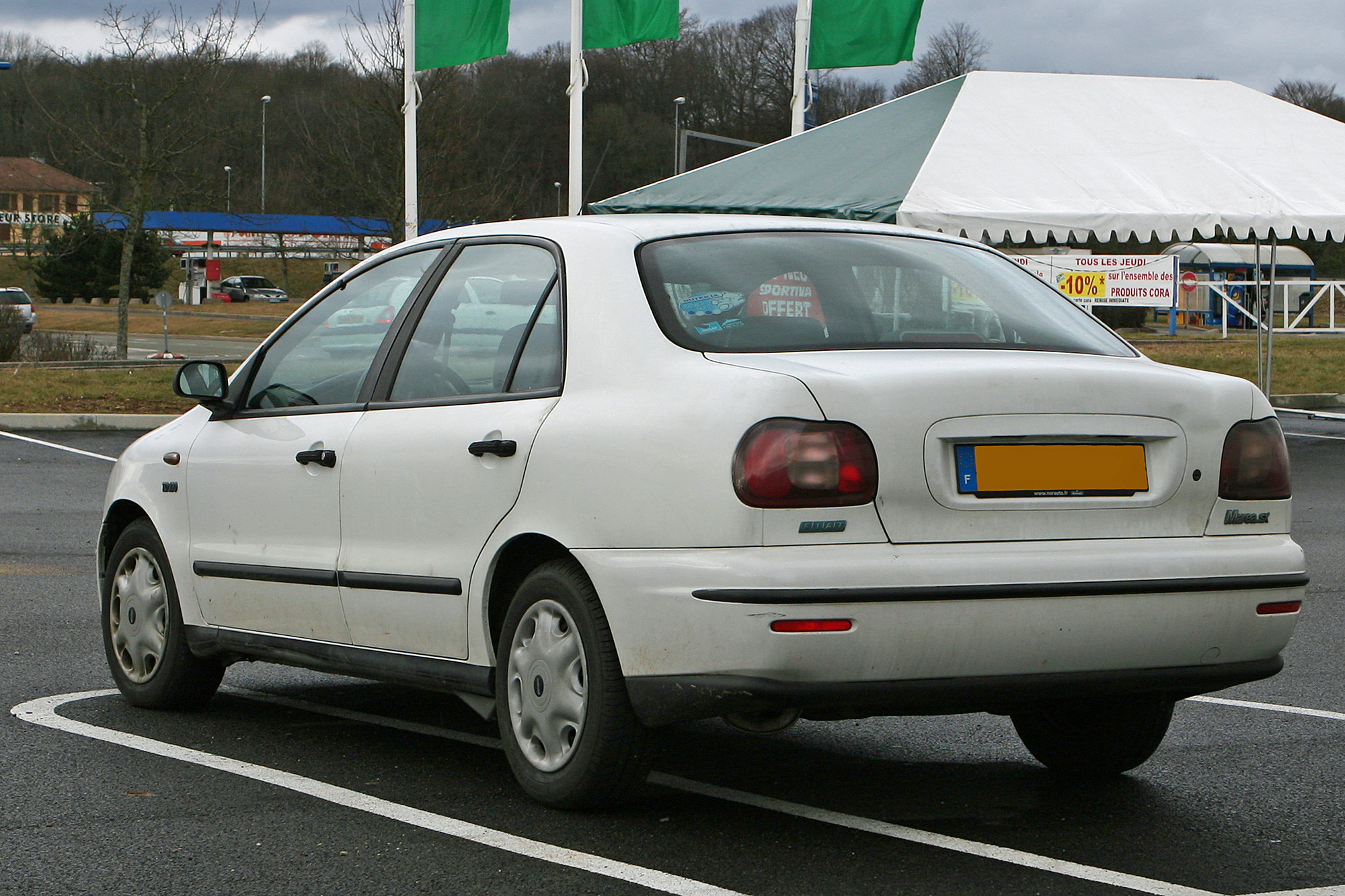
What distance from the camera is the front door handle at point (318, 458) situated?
4.96 meters

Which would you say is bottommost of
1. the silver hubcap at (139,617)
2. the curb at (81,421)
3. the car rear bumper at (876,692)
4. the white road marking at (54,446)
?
the white road marking at (54,446)

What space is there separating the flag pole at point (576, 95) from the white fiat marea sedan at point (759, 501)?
18.8m

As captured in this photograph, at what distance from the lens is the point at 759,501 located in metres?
3.75

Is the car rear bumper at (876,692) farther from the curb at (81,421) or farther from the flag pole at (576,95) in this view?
the flag pole at (576,95)

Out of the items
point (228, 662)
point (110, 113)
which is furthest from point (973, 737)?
point (110, 113)

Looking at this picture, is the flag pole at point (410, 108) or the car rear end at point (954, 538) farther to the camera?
the flag pole at point (410, 108)

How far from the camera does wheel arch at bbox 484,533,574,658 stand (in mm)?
4270

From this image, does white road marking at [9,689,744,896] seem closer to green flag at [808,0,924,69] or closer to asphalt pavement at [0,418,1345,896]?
asphalt pavement at [0,418,1345,896]

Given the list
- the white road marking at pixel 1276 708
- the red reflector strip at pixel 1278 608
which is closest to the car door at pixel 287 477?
the red reflector strip at pixel 1278 608

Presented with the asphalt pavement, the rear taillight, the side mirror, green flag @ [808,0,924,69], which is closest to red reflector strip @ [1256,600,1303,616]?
the asphalt pavement

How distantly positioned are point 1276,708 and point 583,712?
9.55 feet

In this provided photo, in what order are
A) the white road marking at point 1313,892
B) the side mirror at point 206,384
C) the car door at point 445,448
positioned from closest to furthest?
the white road marking at point 1313,892, the car door at point 445,448, the side mirror at point 206,384

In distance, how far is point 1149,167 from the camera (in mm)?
19031

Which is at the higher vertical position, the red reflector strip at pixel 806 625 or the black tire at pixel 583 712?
the red reflector strip at pixel 806 625
